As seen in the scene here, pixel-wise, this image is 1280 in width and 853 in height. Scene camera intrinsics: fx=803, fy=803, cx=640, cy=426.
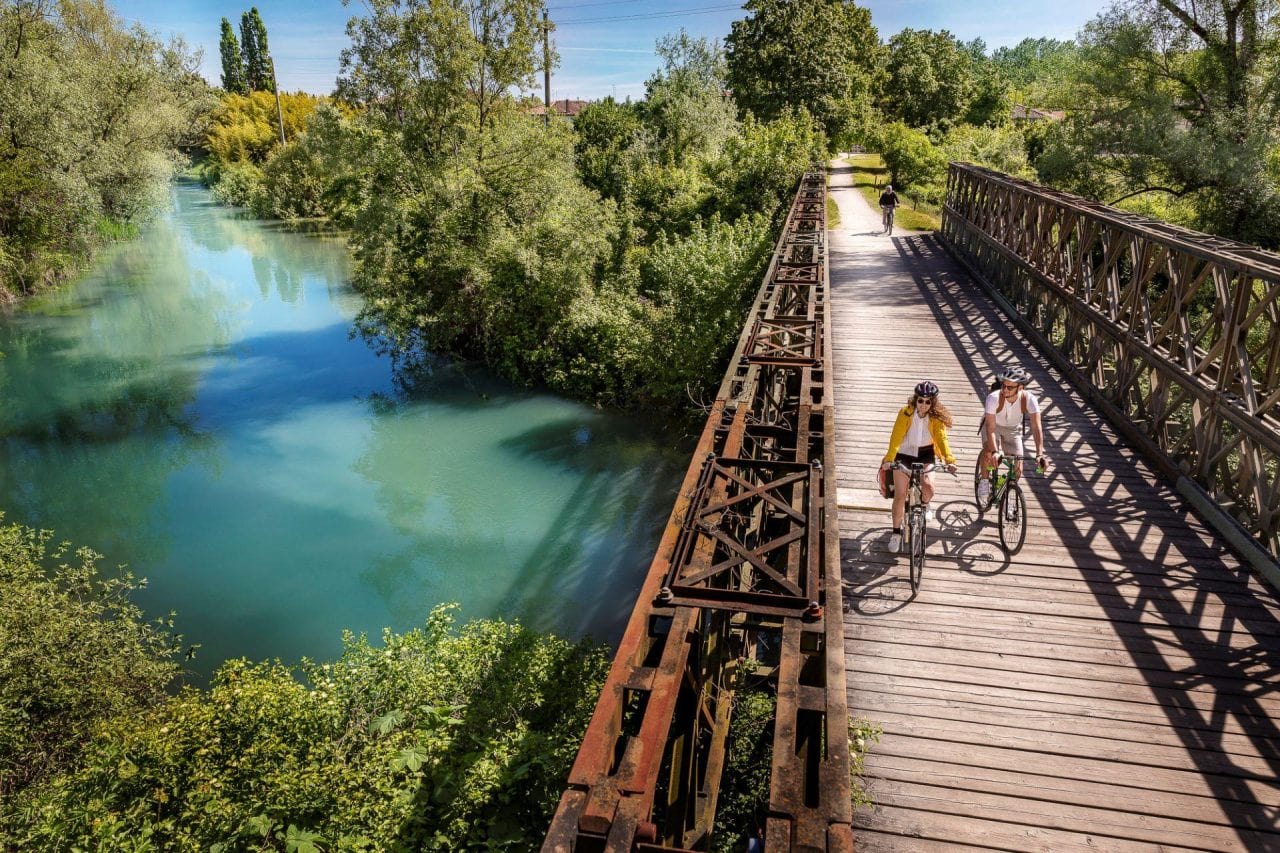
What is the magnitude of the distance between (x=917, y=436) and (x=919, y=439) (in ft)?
0.10

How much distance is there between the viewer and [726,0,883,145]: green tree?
1747 inches

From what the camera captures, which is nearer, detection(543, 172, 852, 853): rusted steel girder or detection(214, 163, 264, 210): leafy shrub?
detection(543, 172, 852, 853): rusted steel girder

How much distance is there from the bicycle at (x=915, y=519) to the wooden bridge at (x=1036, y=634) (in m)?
0.21

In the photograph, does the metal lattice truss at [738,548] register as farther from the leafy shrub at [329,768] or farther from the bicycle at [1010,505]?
the leafy shrub at [329,768]

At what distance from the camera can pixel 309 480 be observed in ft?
60.1

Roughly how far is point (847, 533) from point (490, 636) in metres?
4.79

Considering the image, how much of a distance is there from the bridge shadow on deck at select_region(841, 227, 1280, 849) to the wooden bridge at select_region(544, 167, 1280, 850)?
2 centimetres

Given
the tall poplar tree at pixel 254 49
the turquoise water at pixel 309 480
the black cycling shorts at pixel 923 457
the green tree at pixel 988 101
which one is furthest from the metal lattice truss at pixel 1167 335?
the tall poplar tree at pixel 254 49

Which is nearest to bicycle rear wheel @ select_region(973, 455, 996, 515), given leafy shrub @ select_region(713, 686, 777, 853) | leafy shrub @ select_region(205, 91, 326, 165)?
leafy shrub @ select_region(713, 686, 777, 853)

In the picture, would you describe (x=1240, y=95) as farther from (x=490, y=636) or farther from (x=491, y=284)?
(x=490, y=636)

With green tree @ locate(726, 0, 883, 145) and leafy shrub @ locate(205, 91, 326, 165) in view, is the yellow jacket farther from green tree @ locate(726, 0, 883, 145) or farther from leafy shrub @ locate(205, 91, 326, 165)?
leafy shrub @ locate(205, 91, 326, 165)

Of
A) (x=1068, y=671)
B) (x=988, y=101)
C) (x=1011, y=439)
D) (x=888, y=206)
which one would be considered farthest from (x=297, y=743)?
(x=988, y=101)

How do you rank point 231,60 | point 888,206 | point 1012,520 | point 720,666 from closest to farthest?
point 720,666, point 1012,520, point 888,206, point 231,60

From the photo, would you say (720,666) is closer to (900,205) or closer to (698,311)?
(698,311)
